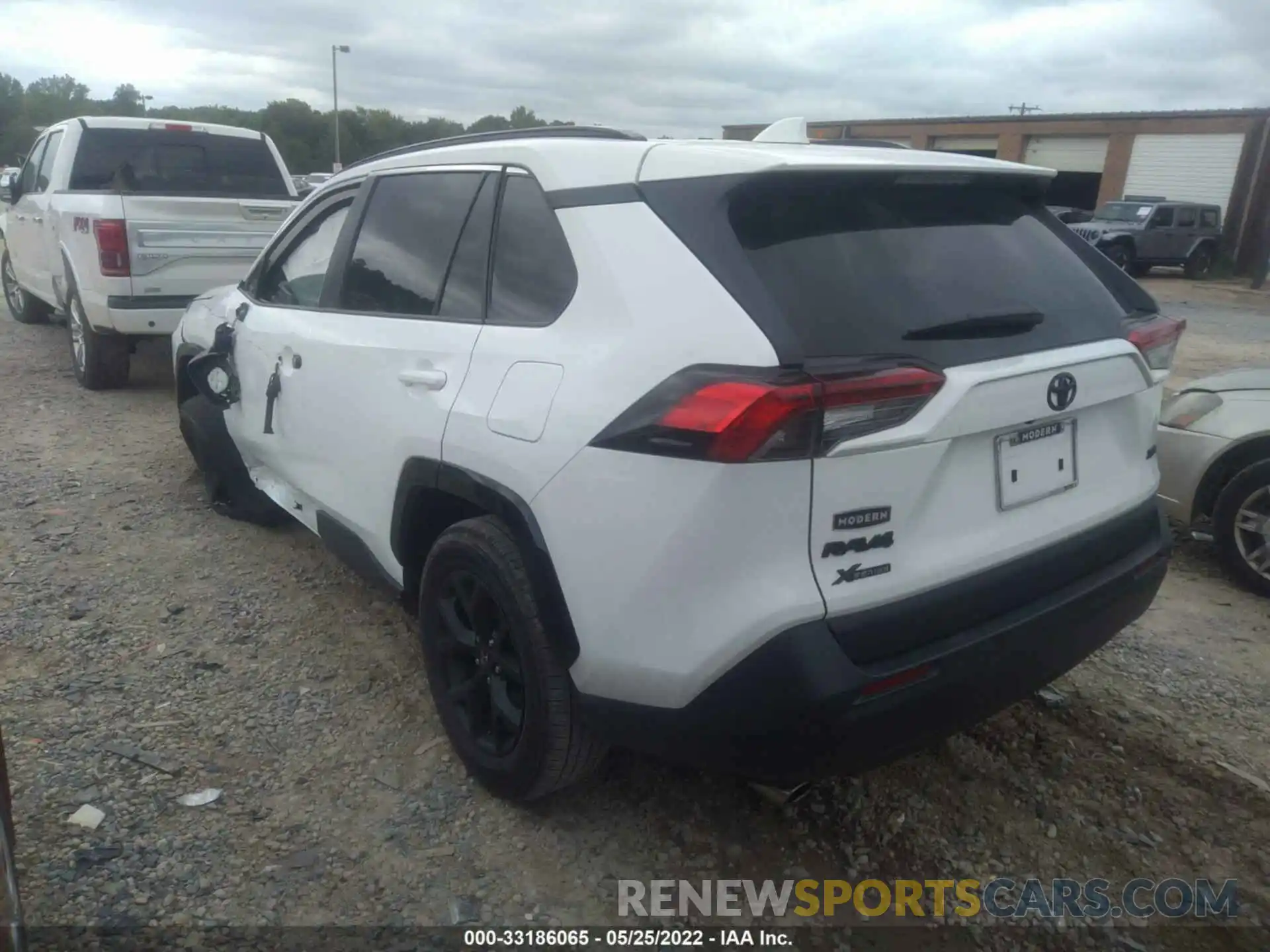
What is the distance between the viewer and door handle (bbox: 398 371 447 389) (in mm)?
2670

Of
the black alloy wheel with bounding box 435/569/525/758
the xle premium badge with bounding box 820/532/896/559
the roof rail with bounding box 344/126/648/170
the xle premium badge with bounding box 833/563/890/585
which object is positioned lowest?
the black alloy wheel with bounding box 435/569/525/758

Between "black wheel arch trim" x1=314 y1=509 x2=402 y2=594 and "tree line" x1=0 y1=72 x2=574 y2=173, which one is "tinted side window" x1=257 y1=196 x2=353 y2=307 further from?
"tree line" x1=0 y1=72 x2=574 y2=173

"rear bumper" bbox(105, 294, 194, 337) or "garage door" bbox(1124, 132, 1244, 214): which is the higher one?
"garage door" bbox(1124, 132, 1244, 214)

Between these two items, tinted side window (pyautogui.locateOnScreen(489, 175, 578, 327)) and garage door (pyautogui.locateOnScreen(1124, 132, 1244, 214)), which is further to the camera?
garage door (pyautogui.locateOnScreen(1124, 132, 1244, 214))

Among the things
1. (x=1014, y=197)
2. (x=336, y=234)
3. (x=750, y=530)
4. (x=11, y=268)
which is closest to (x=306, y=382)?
(x=336, y=234)

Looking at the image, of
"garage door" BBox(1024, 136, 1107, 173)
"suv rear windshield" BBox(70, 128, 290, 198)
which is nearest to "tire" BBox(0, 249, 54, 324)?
"suv rear windshield" BBox(70, 128, 290, 198)

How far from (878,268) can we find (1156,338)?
1.01 meters

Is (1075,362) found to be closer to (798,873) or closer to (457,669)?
(798,873)

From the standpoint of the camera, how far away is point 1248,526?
13.8 feet

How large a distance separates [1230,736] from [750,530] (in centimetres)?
224

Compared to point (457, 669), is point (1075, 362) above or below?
above

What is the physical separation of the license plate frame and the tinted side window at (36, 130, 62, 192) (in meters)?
8.54

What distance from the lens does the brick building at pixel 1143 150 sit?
28.0 meters

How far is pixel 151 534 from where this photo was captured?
4.68 meters
